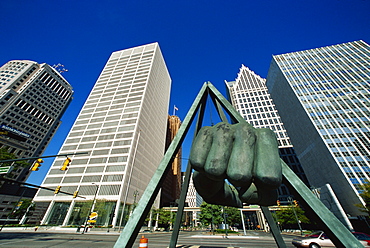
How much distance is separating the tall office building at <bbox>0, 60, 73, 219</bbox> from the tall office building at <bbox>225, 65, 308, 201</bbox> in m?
97.6

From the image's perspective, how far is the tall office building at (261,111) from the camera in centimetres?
6488

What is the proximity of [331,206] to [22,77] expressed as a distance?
13361 centimetres

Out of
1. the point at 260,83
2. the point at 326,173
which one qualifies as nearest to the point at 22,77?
the point at 260,83

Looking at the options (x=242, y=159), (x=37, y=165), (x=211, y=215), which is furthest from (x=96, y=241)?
(x=211, y=215)

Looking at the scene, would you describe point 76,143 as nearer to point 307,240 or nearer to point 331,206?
point 307,240

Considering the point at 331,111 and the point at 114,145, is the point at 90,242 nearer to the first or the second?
the point at 114,145

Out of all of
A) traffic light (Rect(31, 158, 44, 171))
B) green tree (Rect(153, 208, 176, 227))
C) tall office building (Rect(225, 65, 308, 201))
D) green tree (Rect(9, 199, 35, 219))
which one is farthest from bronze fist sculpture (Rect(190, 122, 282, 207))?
tall office building (Rect(225, 65, 308, 201))

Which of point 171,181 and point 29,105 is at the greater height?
point 29,105

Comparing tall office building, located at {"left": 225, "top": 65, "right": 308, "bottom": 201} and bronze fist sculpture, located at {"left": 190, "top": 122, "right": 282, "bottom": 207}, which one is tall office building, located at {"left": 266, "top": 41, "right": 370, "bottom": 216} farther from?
bronze fist sculpture, located at {"left": 190, "top": 122, "right": 282, "bottom": 207}

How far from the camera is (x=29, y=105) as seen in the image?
79250mm

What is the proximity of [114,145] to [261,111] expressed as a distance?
65.1m

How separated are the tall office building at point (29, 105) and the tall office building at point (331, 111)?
9955 centimetres

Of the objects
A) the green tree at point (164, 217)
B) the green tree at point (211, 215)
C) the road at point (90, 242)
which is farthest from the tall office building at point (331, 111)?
the green tree at point (164, 217)

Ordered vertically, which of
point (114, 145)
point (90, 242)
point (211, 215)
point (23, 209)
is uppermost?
point (114, 145)
